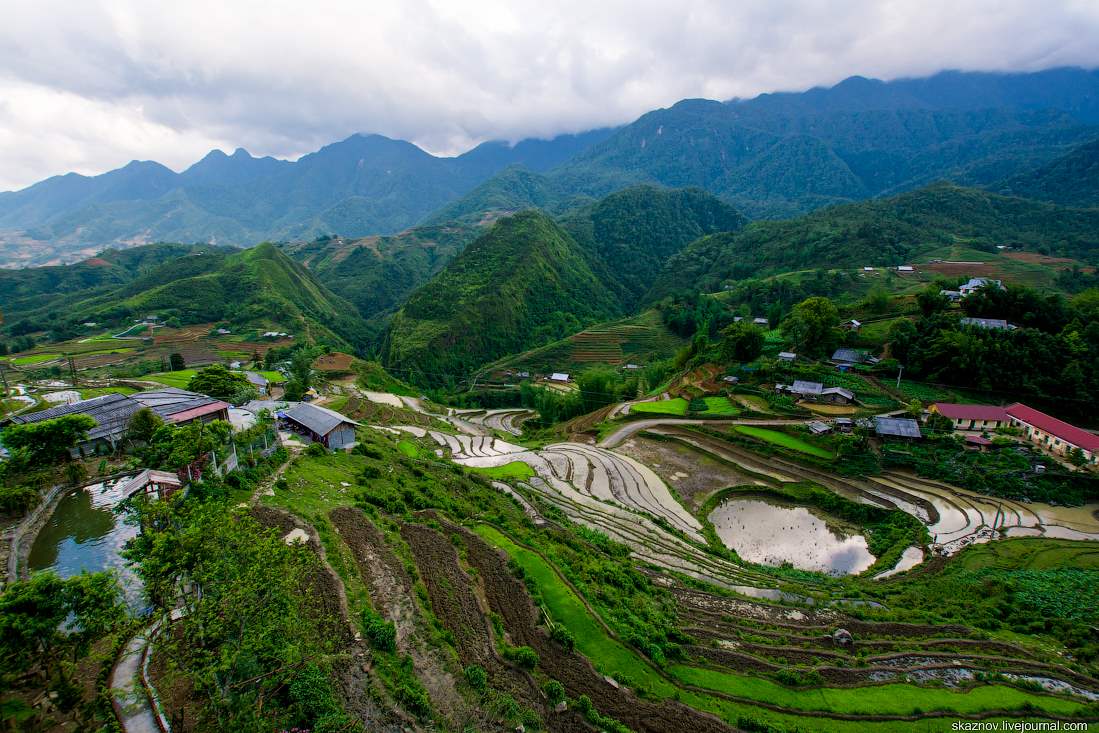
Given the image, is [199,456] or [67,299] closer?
[199,456]

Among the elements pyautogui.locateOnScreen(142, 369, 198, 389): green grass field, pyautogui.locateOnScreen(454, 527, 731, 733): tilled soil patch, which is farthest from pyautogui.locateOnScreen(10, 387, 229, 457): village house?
pyautogui.locateOnScreen(454, 527, 731, 733): tilled soil patch

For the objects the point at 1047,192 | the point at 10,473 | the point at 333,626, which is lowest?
the point at 333,626

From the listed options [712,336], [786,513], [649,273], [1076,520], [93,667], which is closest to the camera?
[93,667]

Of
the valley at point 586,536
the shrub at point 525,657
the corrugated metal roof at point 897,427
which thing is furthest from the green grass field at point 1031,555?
the shrub at point 525,657

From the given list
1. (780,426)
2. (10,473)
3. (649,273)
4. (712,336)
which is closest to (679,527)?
(780,426)

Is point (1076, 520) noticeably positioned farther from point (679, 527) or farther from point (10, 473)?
point (10, 473)

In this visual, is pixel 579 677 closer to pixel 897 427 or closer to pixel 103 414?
pixel 103 414

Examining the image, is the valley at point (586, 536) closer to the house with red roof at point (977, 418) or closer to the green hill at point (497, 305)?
the house with red roof at point (977, 418)
